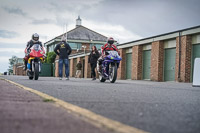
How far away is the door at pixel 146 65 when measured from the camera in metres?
27.8

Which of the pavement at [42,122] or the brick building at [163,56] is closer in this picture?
the pavement at [42,122]

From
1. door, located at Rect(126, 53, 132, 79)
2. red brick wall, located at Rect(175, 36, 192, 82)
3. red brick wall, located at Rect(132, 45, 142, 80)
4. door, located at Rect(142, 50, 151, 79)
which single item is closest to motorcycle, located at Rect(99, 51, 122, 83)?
red brick wall, located at Rect(175, 36, 192, 82)

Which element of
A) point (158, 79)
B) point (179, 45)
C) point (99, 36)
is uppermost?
point (99, 36)

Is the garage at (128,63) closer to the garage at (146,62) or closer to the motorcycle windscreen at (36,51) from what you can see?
the garage at (146,62)

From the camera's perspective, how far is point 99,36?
69.9 m

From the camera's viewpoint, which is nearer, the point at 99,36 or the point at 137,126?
the point at 137,126

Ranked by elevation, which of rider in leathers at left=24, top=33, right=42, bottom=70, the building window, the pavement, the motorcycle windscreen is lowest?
the pavement

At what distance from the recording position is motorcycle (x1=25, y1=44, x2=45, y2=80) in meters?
13.4

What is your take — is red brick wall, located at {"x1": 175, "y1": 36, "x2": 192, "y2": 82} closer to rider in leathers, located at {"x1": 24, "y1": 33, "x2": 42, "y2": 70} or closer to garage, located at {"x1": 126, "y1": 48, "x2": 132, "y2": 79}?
garage, located at {"x1": 126, "y1": 48, "x2": 132, "y2": 79}

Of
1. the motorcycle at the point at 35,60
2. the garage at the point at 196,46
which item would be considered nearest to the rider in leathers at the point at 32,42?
the motorcycle at the point at 35,60

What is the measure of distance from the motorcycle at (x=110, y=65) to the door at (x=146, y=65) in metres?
14.2

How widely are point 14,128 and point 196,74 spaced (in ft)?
38.4

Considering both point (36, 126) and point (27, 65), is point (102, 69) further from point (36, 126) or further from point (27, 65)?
point (36, 126)

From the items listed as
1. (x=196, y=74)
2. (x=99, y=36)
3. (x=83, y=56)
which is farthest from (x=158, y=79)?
(x=99, y=36)
